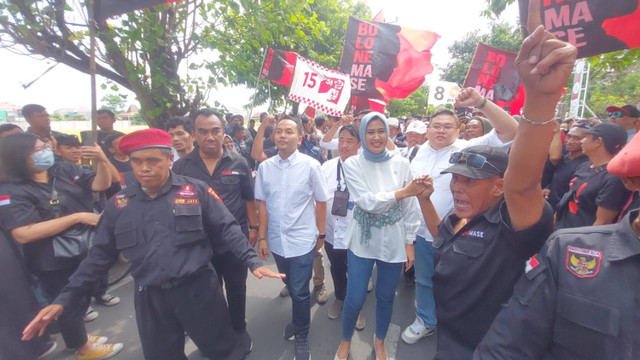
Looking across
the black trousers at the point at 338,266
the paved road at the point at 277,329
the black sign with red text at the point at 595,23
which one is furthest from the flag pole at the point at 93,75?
the black sign with red text at the point at 595,23

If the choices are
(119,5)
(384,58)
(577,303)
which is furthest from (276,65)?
(577,303)

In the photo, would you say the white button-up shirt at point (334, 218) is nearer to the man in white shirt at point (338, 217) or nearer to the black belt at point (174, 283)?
the man in white shirt at point (338, 217)

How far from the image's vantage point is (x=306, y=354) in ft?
8.29

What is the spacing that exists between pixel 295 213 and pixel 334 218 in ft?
1.89

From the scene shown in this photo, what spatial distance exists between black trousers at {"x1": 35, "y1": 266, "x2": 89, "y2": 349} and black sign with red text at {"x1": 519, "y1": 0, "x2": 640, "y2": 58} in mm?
4718

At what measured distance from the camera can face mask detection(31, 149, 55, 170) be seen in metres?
2.20

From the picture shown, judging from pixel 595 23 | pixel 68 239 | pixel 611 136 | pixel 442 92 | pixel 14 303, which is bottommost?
pixel 14 303

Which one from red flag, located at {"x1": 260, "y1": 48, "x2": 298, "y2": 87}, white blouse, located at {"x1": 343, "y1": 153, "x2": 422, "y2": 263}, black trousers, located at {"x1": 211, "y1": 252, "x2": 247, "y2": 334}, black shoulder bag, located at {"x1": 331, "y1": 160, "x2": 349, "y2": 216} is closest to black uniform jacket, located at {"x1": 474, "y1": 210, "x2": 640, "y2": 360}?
white blouse, located at {"x1": 343, "y1": 153, "x2": 422, "y2": 263}

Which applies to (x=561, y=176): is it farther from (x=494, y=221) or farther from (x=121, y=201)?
(x=121, y=201)

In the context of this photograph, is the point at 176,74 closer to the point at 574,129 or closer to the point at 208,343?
the point at 208,343

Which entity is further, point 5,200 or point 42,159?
point 42,159

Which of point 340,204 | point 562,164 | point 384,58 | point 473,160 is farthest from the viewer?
point 384,58

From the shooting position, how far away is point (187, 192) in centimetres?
204

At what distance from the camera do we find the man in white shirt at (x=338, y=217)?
2838 millimetres
